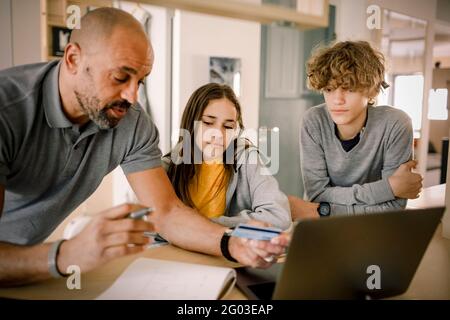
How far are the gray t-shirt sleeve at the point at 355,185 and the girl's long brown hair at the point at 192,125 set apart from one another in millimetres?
263

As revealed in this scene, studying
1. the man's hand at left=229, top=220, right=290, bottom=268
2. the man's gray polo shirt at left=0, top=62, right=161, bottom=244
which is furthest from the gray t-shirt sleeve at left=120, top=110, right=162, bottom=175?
the man's hand at left=229, top=220, right=290, bottom=268

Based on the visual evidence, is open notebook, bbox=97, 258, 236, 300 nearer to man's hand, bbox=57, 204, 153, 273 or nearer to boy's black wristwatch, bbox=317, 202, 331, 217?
man's hand, bbox=57, 204, 153, 273

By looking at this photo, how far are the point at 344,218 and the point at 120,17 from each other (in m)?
0.71

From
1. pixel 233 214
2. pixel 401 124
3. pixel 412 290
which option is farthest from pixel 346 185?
pixel 412 290

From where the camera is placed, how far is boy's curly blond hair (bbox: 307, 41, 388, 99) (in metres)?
1.46

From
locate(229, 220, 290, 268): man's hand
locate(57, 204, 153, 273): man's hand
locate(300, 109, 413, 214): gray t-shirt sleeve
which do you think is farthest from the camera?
locate(300, 109, 413, 214): gray t-shirt sleeve

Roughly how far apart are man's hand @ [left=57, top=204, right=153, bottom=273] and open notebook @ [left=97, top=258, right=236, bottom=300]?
71 millimetres

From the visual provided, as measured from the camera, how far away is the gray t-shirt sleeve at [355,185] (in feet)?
4.53

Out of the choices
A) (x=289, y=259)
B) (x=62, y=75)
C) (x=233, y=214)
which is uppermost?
(x=62, y=75)

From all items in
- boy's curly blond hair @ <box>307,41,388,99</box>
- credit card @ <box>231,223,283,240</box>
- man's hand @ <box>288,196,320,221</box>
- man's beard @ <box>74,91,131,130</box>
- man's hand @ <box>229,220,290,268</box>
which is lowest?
man's hand @ <box>288,196,320,221</box>

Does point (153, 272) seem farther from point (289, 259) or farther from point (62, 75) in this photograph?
point (62, 75)

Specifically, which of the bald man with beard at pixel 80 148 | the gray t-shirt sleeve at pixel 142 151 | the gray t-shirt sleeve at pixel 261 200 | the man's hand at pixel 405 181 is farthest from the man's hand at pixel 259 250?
the man's hand at pixel 405 181

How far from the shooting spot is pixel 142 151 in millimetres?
1164

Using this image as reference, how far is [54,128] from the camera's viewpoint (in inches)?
41.6
